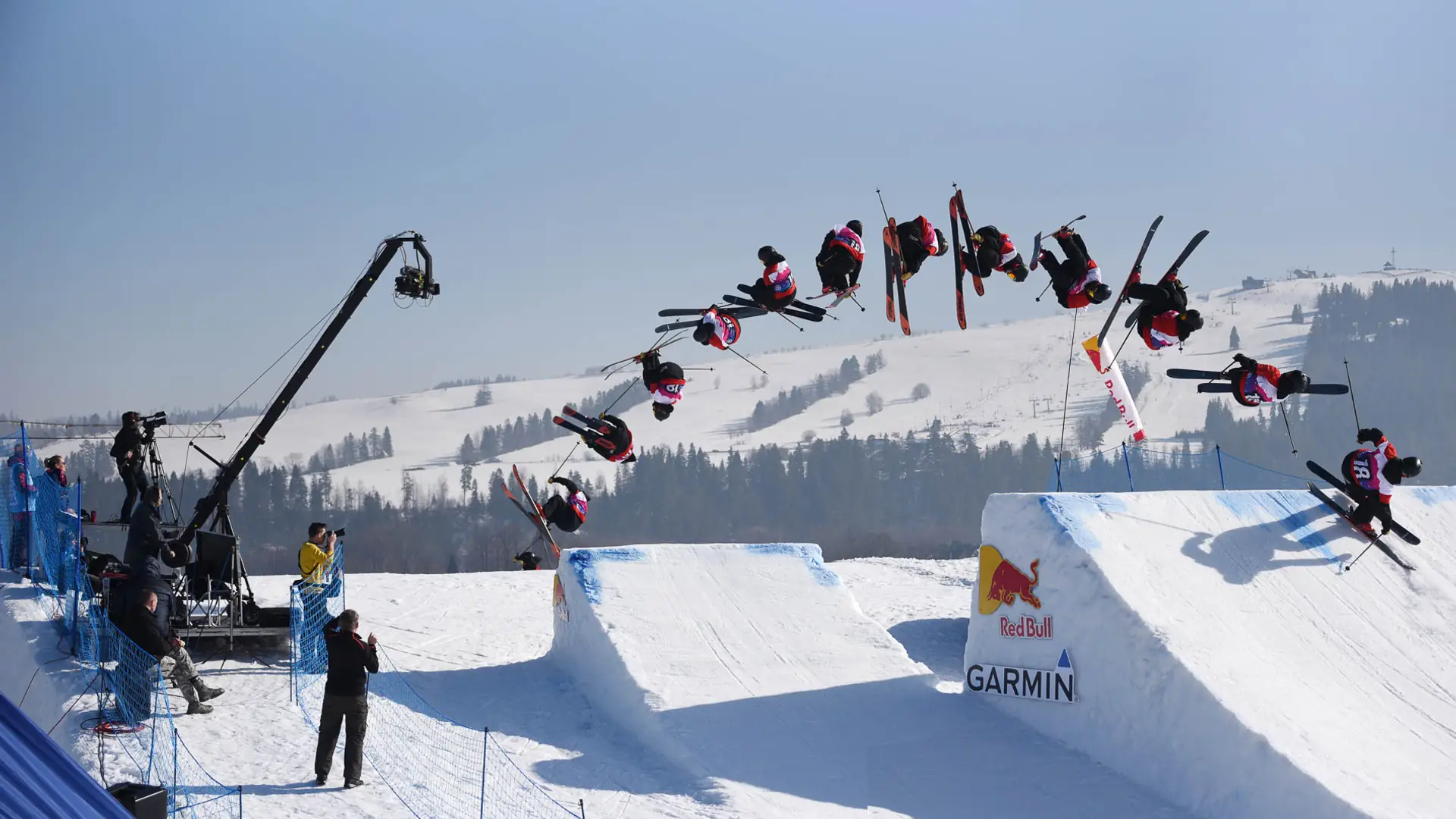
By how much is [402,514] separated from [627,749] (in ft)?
233

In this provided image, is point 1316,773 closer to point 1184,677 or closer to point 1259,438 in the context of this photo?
point 1184,677

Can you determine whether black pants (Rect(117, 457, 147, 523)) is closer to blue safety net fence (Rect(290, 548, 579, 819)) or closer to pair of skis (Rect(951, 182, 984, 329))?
blue safety net fence (Rect(290, 548, 579, 819))

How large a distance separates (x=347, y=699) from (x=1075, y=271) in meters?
8.75

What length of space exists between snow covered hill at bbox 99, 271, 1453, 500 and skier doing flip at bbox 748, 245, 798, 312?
77.9 m

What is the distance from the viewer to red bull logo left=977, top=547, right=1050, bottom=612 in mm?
13211

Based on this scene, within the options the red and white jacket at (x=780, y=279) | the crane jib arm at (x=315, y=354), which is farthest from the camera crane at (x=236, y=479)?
the red and white jacket at (x=780, y=279)

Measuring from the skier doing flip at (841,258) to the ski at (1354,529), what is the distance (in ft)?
24.9

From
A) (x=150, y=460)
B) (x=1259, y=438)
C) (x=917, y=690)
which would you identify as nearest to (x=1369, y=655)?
(x=917, y=690)

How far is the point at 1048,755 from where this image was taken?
12039 mm

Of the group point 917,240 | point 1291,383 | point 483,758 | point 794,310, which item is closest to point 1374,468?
point 1291,383

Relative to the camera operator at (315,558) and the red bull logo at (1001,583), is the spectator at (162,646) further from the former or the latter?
the red bull logo at (1001,583)

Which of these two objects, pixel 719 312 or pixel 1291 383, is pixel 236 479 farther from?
pixel 1291 383

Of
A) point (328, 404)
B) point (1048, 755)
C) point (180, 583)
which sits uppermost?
point (328, 404)

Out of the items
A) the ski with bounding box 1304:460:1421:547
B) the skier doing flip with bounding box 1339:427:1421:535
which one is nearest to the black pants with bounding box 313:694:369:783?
the ski with bounding box 1304:460:1421:547
